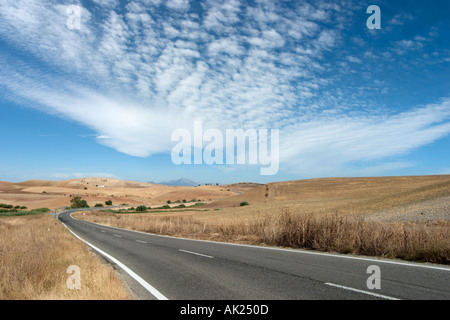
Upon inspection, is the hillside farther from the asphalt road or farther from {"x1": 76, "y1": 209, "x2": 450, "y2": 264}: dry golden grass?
the asphalt road

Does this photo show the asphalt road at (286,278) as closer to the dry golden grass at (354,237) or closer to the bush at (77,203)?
the dry golden grass at (354,237)

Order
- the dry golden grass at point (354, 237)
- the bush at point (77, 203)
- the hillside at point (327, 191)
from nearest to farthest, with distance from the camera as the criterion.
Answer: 1. the dry golden grass at point (354, 237)
2. the hillside at point (327, 191)
3. the bush at point (77, 203)


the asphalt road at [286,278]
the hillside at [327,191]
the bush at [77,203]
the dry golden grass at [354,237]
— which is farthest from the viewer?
the bush at [77,203]

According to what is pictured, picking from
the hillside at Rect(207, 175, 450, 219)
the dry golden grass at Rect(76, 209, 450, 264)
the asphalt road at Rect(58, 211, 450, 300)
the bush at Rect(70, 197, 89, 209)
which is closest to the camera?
the asphalt road at Rect(58, 211, 450, 300)

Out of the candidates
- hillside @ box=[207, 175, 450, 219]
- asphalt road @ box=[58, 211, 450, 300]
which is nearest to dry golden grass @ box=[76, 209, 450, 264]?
asphalt road @ box=[58, 211, 450, 300]

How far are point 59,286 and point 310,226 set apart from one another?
10.3 m

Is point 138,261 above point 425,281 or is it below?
below

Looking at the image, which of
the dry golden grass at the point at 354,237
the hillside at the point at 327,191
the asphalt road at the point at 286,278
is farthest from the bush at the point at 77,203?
the asphalt road at the point at 286,278

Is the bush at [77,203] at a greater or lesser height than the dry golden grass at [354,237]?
lesser

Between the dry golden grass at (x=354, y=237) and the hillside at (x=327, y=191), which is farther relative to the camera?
the hillside at (x=327, y=191)

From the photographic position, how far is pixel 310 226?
13.4m
